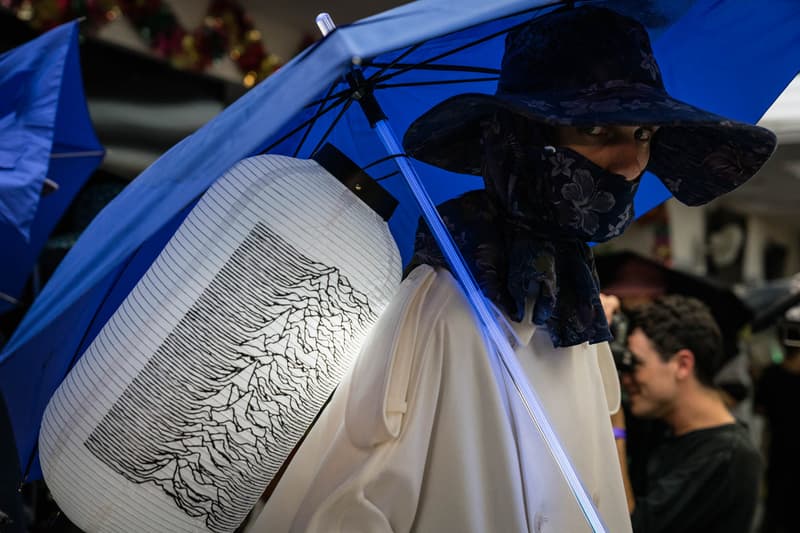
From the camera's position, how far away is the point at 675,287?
3898 millimetres

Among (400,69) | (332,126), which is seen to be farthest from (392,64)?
(332,126)

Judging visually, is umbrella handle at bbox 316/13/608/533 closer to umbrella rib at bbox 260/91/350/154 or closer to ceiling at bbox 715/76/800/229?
umbrella rib at bbox 260/91/350/154

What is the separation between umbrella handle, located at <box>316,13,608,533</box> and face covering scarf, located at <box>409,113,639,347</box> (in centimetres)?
6

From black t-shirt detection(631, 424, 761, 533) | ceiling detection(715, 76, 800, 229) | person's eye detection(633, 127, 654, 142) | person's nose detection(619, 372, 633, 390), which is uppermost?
ceiling detection(715, 76, 800, 229)

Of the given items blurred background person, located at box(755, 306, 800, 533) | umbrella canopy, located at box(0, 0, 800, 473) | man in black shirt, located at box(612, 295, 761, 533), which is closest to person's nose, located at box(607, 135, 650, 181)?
umbrella canopy, located at box(0, 0, 800, 473)

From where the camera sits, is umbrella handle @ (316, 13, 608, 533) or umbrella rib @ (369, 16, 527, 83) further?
umbrella rib @ (369, 16, 527, 83)

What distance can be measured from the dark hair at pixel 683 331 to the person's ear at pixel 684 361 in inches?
0.5

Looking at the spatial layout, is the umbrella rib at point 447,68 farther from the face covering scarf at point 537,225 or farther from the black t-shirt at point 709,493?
the black t-shirt at point 709,493

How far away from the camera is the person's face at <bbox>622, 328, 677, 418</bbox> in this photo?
2744mm

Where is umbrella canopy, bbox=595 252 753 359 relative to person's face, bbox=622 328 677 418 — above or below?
above

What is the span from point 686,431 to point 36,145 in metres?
2.03

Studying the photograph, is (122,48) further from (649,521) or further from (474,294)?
(474,294)

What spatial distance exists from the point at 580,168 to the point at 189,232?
23.0 inches

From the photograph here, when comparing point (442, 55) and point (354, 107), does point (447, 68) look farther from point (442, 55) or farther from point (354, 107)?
point (354, 107)
